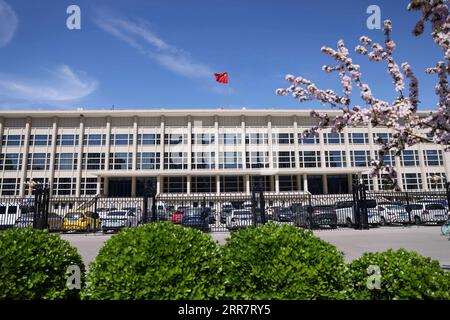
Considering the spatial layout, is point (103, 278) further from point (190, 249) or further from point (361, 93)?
point (361, 93)

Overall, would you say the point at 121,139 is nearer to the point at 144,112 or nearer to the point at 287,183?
the point at 144,112

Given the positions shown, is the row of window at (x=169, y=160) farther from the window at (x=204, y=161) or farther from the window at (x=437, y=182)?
the window at (x=437, y=182)

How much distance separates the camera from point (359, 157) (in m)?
55.0

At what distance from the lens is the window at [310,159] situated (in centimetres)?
5375

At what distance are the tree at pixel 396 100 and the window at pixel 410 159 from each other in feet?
184

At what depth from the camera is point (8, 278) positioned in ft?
12.7

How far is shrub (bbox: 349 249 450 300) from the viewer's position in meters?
3.42

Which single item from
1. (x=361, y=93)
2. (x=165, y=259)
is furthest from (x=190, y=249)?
(x=361, y=93)

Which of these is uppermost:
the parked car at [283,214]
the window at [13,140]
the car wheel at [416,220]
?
the window at [13,140]

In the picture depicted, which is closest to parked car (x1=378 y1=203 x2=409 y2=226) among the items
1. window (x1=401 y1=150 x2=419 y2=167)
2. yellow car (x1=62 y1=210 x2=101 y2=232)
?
yellow car (x1=62 y1=210 x2=101 y2=232)

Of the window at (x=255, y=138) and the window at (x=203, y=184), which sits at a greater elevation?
the window at (x=255, y=138)

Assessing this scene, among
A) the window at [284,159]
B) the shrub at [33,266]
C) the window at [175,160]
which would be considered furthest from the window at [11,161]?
the shrub at [33,266]

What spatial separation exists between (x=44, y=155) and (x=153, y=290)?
56.4 metres
